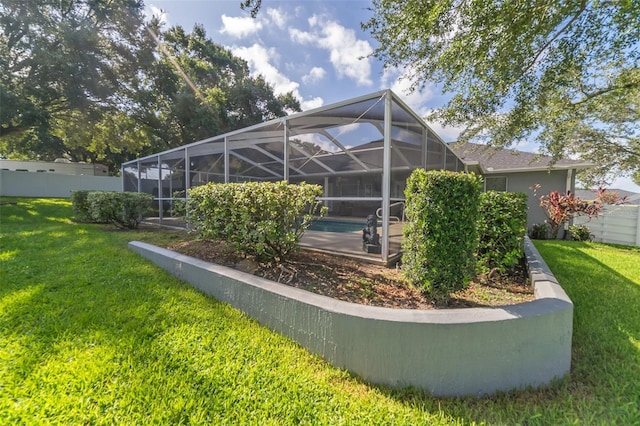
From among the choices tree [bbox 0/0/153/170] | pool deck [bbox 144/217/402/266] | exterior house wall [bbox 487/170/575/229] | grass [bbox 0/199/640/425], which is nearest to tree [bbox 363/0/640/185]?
pool deck [bbox 144/217/402/266]

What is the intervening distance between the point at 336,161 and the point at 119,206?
694cm

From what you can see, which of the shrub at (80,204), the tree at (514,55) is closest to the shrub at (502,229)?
the tree at (514,55)

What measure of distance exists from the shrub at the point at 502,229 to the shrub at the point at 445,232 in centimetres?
116

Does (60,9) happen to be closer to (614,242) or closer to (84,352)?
(84,352)

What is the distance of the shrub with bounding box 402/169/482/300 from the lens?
7.68 feet

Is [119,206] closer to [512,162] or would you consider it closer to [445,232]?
[445,232]

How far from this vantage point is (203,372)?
2010 millimetres

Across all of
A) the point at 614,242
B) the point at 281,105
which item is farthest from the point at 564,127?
the point at 281,105

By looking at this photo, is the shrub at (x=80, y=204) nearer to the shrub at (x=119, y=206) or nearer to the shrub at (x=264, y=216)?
the shrub at (x=119, y=206)

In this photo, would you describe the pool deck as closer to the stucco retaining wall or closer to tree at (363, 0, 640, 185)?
the stucco retaining wall

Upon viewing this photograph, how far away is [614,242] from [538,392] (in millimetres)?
11239

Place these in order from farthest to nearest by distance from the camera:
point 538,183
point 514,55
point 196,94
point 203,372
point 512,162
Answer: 1. point 196,94
2. point 512,162
3. point 538,183
4. point 514,55
5. point 203,372

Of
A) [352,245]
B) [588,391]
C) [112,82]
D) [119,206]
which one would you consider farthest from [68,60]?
[588,391]

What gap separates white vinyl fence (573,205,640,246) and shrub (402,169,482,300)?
10.9 m
